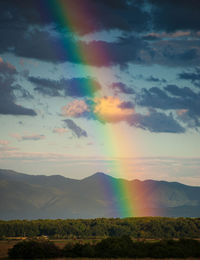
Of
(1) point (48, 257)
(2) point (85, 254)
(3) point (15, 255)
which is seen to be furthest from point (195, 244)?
(3) point (15, 255)

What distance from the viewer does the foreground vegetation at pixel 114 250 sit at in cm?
13475

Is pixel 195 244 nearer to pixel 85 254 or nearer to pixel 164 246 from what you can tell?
pixel 164 246

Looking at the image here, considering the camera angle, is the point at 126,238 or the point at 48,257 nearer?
the point at 48,257

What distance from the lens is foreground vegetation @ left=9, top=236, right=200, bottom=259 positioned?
442 ft

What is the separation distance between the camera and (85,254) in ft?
446

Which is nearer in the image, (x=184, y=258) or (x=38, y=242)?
(x=184, y=258)

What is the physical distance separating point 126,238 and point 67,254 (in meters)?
20.4

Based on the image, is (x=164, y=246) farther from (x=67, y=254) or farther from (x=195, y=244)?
(x=67, y=254)

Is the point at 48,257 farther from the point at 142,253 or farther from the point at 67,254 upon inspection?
the point at 142,253

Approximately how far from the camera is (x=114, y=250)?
135 metres

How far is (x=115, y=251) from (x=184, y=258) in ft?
67.8

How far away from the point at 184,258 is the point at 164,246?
789 cm

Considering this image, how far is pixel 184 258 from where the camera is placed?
131875mm

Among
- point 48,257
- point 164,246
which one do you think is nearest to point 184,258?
point 164,246
